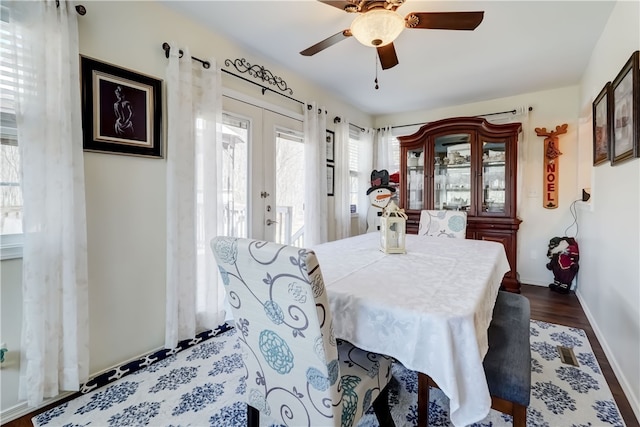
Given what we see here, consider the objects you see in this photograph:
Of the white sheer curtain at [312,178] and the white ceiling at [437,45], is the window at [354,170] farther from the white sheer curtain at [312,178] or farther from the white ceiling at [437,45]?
the white sheer curtain at [312,178]

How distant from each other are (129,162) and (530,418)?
8.72 ft

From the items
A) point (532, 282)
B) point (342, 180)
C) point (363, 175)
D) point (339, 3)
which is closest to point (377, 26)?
point (339, 3)

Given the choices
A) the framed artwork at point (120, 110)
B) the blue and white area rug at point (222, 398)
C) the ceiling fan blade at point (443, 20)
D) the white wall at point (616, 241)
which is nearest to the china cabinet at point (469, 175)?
the white wall at point (616, 241)

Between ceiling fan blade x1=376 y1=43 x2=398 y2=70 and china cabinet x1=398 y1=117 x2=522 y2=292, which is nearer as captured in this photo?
ceiling fan blade x1=376 y1=43 x2=398 y2=70

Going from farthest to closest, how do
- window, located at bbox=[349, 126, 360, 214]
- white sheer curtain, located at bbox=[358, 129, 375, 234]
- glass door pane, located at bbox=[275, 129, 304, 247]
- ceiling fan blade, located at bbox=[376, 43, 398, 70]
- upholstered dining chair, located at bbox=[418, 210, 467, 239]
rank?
white sheer curtain, located at bbox=[358, 129, 375, 234] < window, located at bbox=[349, 126, 360, 214] < glass door pane, located at bbox=[275, 129, 304, 247] < upholstered dining chair, located at bbox=[418, 210, 467, 239] < ceiling fan blade, located at bbox=[376, 43, 398, 70]

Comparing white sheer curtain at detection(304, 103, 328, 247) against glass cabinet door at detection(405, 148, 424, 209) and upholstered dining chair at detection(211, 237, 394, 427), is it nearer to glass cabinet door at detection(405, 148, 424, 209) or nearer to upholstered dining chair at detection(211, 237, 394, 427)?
glass cabinet door at detection(405, 148, 424, 209)

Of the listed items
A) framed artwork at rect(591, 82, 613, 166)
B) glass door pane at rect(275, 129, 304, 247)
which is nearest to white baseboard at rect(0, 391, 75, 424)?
glass door pane at rect(275, 129, 304, 247)

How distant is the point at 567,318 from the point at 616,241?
3.68 ft

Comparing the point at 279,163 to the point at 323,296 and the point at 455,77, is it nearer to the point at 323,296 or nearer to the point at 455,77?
the point at 455,77

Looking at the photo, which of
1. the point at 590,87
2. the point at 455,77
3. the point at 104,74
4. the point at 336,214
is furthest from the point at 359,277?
the point at 590,87

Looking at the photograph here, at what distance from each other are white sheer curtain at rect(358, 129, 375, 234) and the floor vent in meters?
2.67

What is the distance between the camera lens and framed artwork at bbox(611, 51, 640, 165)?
1.54 meters

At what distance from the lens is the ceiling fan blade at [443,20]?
154 centimetres

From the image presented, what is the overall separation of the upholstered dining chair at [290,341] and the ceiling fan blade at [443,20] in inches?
60.3
